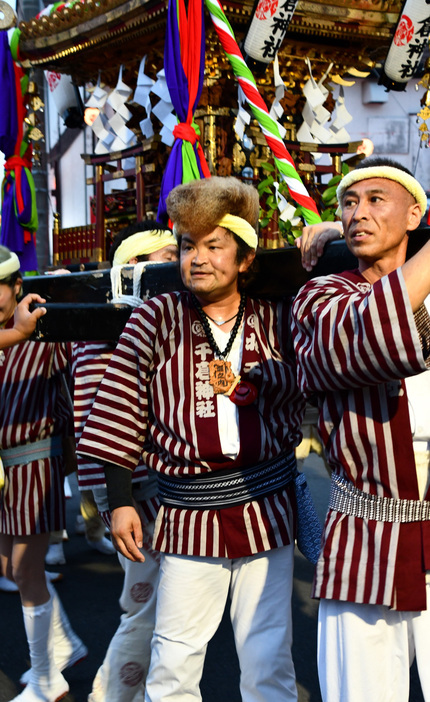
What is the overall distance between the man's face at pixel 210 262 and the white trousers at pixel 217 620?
842mm

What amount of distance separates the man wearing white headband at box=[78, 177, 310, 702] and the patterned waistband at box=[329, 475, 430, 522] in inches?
20.1

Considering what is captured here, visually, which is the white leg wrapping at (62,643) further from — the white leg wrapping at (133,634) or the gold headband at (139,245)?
the gold headband at (139,245)

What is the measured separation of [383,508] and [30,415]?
6.69 feet

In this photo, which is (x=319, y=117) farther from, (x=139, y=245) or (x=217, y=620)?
(x=217, y=620)

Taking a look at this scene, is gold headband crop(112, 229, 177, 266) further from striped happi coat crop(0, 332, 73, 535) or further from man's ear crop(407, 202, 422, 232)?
man's ear crop(407, 202, 422, 232)

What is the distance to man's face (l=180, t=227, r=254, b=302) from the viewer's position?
2.24m

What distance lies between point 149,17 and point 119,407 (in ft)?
18.7

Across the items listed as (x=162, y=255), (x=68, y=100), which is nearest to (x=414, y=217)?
(x=162, y=255)

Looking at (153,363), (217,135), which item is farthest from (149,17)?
(153,363)

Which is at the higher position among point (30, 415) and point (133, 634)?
point (30, 415)

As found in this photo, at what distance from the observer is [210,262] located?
2.25m

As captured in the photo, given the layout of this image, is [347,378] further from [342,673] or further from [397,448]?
[342,673]

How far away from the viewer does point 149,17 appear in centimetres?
683

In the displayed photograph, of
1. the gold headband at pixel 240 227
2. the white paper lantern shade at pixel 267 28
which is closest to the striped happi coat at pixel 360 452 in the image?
the gold headband at pixel 240 227
